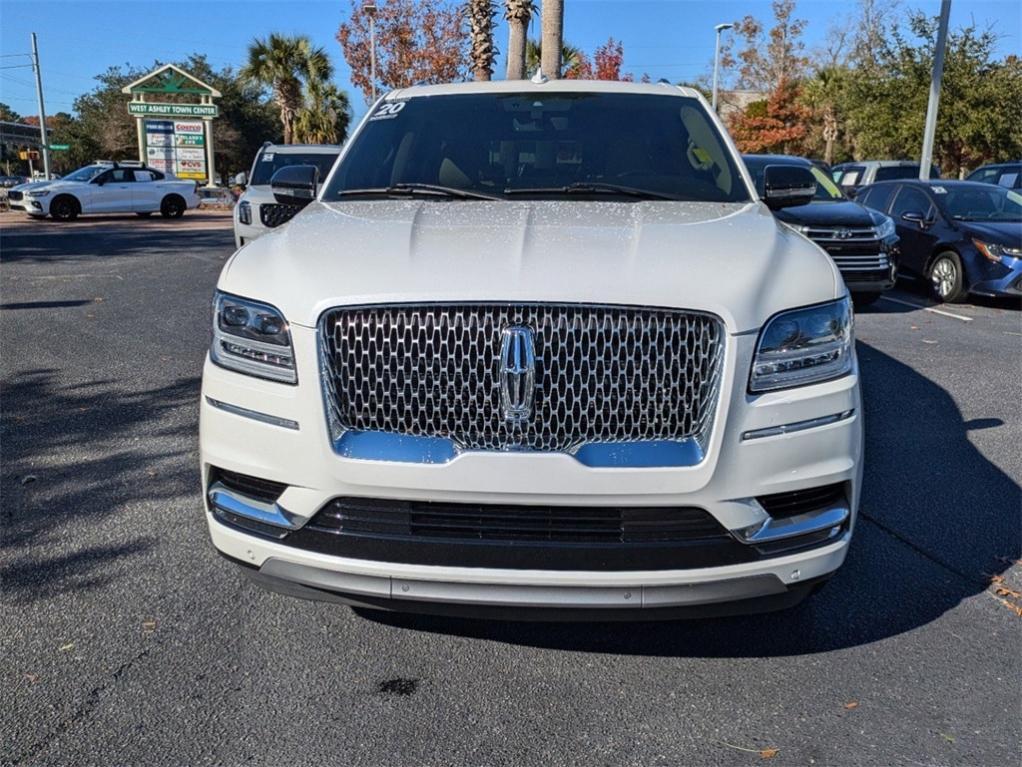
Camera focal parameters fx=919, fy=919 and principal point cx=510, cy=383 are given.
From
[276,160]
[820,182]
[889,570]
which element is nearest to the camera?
[889,570]

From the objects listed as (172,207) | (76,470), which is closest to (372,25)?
(172,207)

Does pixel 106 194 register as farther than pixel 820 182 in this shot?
Answer: Yes

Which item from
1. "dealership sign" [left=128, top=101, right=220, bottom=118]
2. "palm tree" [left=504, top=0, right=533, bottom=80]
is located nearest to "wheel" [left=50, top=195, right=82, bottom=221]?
"dealership sign" [left=128, top=101, right=220, bottom=118]

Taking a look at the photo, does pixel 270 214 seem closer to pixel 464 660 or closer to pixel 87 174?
pixel 464 660

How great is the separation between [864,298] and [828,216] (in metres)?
1.10

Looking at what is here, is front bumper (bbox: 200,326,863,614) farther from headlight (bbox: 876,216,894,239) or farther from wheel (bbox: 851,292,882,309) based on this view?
headlight (bbox: 876,216,894,239)

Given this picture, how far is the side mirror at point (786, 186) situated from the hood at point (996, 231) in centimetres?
859

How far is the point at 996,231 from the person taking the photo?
11742 mm

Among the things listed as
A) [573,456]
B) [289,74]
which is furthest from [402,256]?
[289,74]

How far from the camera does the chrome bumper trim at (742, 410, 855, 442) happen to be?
2.59 metres

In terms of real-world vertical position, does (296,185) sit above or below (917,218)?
above

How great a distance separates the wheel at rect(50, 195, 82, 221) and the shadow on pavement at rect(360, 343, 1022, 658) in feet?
82.0

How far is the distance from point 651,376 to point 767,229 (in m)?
1.02

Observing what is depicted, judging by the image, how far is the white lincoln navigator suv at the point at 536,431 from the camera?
2.56 m
